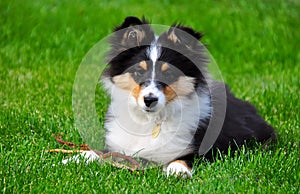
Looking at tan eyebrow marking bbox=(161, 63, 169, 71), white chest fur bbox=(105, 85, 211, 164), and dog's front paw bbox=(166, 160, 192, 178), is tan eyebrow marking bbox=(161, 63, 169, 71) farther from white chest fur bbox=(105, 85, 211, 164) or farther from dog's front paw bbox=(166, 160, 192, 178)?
dog's front paw bbox=(166, 160, 192, 178)

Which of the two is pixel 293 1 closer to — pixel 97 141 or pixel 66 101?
pixel 66 101

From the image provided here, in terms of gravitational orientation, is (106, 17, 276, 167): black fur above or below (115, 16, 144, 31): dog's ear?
below

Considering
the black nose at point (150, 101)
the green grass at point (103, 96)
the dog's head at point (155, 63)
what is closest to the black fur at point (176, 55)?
the dog's head at point (155, 63)

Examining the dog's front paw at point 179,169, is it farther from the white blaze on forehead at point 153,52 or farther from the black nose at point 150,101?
the white blaze on forehead at point 153,52

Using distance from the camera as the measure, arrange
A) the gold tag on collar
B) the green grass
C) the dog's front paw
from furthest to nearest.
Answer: the gold tag on collar < the dog's front paw < the green grass

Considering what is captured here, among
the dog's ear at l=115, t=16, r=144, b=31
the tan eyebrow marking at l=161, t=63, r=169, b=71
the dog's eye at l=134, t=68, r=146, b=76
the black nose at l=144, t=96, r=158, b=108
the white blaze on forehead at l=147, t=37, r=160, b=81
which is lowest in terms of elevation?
the black nose at l=144, t=96, r=158, b=108

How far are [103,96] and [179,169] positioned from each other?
2.20 m

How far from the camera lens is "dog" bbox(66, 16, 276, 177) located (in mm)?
4363

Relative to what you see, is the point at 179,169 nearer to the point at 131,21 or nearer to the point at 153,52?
the point at 153,52

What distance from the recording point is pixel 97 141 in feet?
16.4

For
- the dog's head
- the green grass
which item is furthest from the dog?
the green grass

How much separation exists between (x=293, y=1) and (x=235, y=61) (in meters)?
3.55

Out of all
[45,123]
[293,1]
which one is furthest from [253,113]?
[293,1]

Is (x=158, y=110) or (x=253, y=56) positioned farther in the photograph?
(x=253, y=56)
